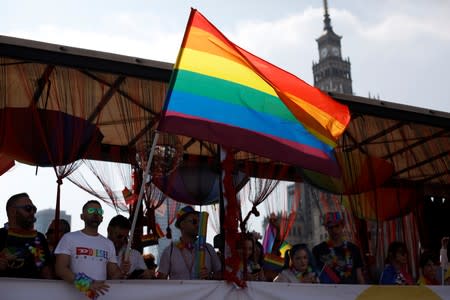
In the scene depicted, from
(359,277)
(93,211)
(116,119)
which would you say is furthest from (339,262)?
(116,119)

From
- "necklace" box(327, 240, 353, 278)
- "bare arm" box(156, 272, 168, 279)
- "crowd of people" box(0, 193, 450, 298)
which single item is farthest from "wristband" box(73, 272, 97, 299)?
"necklace" box(327, 240, 353, 278)

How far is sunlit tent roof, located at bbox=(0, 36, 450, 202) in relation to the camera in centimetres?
693

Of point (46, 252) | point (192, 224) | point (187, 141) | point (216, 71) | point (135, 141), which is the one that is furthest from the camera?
point (187, 141)

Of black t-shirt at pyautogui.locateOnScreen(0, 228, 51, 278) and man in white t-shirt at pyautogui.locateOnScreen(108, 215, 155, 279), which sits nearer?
black t-shirt at pyautogui.locateOnScreen(0, 228, 51, 278)

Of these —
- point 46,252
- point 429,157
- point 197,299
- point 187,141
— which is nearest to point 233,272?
point 197,299

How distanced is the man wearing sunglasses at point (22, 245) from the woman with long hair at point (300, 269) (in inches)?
99.2

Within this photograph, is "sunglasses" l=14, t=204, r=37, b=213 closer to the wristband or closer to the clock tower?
the wristband

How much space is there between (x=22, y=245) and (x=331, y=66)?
371 ft

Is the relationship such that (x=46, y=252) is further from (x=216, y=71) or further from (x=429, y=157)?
(x=429, y=157)

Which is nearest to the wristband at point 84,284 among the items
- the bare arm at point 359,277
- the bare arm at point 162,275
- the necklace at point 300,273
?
the bare arm at point 162,275

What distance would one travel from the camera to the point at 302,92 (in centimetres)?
590

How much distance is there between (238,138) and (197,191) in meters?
5.96

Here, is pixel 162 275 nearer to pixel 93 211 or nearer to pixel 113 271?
pixel 113 271

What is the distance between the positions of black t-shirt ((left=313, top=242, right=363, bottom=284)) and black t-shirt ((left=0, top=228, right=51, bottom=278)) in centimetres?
320
